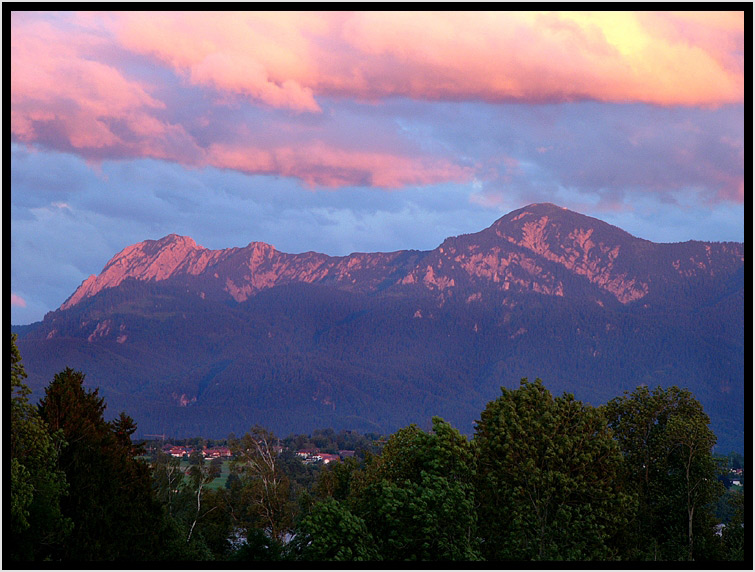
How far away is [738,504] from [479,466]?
18522 mm

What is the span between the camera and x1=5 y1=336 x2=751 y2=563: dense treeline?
31516mm

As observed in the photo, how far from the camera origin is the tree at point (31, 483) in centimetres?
2888

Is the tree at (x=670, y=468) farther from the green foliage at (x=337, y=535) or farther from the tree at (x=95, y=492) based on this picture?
the tree at (x=95, y=492)

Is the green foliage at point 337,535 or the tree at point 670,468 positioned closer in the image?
the green foliage at point 337,535

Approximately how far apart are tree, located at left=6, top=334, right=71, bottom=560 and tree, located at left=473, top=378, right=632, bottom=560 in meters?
17.9

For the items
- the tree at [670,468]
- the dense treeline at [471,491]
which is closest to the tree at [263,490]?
the dense treeline at [471,491]

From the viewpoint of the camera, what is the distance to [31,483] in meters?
33.0

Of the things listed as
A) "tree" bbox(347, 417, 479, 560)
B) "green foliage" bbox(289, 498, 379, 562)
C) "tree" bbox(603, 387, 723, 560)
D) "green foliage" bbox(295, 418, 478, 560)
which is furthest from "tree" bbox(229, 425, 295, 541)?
"green foliage" bbox(289, 498, 379, 562)

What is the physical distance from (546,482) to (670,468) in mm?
16215

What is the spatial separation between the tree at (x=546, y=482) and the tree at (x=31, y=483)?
58.6 ft

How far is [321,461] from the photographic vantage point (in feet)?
565

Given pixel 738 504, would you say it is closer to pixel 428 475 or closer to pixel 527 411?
pixel 527 411

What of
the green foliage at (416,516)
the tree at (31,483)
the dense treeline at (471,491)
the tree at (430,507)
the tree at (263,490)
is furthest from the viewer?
the tree at (263,490)

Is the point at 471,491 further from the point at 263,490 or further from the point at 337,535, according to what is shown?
the point at 263,490
